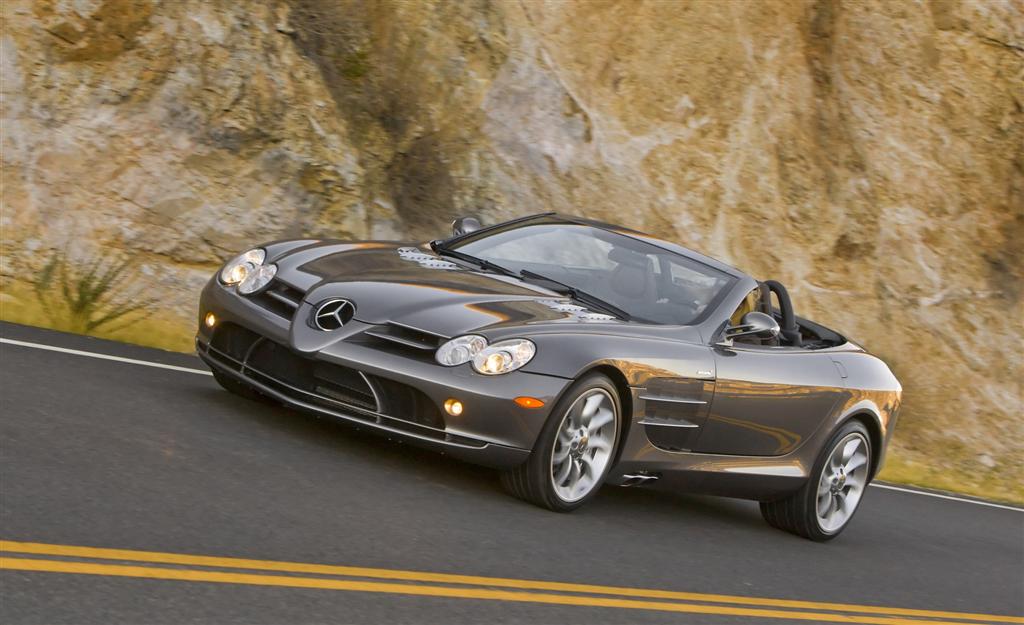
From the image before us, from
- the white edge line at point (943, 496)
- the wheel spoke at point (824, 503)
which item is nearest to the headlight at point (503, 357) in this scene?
the wheel spoke at point (824, 503)

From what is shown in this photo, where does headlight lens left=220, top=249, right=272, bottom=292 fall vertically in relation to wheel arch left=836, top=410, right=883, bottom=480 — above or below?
above

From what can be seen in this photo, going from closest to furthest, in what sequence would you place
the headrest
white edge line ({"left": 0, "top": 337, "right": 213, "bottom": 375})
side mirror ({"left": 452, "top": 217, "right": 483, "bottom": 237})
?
the headrest
white edge line ({"left": 0, "top": 337, "right": 213, "bottom": 375})
side mirror ({"left": 452, "top": 217, "right": 483, "bottom": 237})

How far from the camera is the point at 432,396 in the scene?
6.58 metres

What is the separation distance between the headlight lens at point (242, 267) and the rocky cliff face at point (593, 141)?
237 inches

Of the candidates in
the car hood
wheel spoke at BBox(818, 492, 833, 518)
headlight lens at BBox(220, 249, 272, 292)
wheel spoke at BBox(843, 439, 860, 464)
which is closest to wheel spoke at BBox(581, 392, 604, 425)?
the car hood

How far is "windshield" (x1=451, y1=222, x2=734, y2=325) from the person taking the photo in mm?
7832

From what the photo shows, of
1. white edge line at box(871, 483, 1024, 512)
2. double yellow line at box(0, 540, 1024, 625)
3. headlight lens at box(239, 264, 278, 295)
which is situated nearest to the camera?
double yellow line at box(0, 540, 1024, 625)

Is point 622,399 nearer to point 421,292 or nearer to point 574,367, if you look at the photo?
point 574,367

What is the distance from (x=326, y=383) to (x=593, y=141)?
12175 millimetres

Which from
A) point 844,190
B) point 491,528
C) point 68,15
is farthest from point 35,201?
point 844,190

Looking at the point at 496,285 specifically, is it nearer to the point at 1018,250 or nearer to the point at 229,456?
the point at 229,456

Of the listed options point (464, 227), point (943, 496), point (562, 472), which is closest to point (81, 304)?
point (464, 227)

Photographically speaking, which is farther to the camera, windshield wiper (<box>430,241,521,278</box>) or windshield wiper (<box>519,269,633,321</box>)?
windshield wiper (<box>430,241,521,278</box>)

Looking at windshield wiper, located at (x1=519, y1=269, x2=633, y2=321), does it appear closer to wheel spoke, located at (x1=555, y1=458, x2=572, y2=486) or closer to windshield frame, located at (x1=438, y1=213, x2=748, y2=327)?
windshield frame, located at (x1=438, y1=213, x2=748, y2=327)
